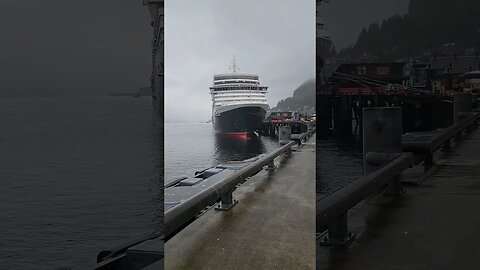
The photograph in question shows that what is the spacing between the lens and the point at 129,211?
12.8 meters

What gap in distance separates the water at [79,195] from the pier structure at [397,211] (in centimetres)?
69

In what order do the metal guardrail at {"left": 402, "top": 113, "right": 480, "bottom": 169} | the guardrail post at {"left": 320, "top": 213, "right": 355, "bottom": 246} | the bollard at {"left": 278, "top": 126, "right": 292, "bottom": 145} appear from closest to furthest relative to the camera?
the guardrail post at {"left": 320, "top": 213, "right": 355, "bottom": 246} → the metal guardrail at {"left": 402, "top": 113, "right": 480, "bottom": 169} → the bollard at {"left": 278, "top": 126, "right": 292, "bottom": 145}

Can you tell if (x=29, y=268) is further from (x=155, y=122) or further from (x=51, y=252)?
(x=155, y=122)

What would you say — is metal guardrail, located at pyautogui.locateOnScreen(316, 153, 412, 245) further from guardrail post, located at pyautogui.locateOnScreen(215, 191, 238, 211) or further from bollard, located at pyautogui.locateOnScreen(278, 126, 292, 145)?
bollard, located at pyautogui.locateOnScreen(278, 126, 292, 145)

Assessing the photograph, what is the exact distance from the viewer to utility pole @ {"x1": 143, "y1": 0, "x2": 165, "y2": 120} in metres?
1.21

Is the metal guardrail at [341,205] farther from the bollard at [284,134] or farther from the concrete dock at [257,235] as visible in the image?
the bollard at [284,134]

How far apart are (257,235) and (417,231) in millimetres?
905

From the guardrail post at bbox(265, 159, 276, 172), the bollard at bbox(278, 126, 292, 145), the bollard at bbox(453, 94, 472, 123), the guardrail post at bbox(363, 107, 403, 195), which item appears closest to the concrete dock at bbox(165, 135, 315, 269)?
the guardrail post at bbox(265, 159, 276, 172)

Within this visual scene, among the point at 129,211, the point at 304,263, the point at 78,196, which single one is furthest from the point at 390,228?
the point at 78,196

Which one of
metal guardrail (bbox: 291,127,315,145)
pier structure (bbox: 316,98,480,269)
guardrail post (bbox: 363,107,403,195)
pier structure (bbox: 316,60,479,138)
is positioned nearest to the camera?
pier structure (bbox: 316,98,480,269)

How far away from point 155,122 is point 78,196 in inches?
710

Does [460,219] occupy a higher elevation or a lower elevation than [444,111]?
lower

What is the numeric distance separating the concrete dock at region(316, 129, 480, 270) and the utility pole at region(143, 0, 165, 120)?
82cm

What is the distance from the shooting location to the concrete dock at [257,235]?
4.73ft
